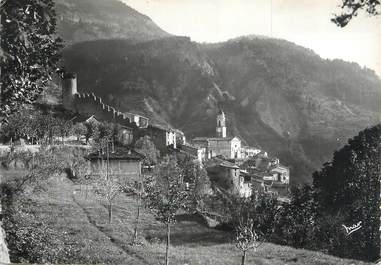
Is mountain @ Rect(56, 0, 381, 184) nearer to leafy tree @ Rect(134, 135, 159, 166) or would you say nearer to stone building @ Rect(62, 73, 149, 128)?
stone building @ Rect(62, 73, 149, 128)

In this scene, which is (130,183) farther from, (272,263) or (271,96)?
(271,96)

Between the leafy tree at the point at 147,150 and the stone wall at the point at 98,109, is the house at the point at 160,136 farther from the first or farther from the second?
the leafy tree at the point at 147,150

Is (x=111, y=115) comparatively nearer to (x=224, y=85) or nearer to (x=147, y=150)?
(x=147, y=150)

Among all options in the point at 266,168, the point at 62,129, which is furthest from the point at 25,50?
the point at 266,168

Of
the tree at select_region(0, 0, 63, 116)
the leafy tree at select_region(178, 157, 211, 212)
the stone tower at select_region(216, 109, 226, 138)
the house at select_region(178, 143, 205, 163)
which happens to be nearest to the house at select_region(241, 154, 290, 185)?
the house at select_region(178, 143, 205, 163)

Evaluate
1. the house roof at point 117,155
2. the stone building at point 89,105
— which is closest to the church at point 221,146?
the stone building at point 89,105
